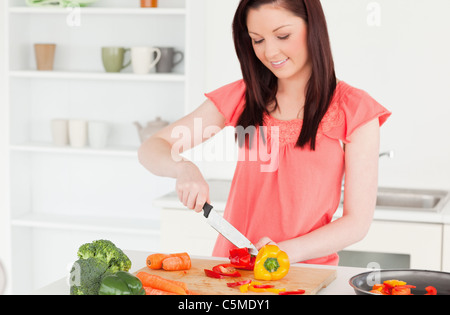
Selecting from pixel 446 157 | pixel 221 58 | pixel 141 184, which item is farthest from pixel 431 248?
pixel 141 184

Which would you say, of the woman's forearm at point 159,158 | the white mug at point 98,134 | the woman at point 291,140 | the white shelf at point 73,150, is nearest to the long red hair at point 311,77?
the woman at point 291,140

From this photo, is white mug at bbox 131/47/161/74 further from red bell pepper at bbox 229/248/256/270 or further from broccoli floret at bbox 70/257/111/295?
broccoli floret at bbox 70/257/111/295

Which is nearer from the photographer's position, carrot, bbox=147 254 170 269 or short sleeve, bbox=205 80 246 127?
carrot, bbox=147 254 170 269

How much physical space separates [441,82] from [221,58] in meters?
A: 1.00

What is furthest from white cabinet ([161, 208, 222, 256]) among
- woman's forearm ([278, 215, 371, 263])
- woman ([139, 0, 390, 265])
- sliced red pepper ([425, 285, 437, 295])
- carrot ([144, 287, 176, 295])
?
sliced red pepper ([425, 285, 437, 295])

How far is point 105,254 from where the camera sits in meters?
1.27

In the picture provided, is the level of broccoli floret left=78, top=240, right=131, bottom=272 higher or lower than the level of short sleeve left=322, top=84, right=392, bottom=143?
lower

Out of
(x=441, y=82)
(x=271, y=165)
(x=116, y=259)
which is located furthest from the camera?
(x=441, y=82)

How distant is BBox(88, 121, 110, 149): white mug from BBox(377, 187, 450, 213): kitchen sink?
4.34ft

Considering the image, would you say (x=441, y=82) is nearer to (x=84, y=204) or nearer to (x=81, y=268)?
(x=84, y=204)

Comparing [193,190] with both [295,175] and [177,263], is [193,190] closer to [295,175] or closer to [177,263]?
[177,263]

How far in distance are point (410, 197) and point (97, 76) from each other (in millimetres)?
1538

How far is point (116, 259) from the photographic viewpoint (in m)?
1.28

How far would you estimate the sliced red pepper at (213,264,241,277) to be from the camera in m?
1.32
